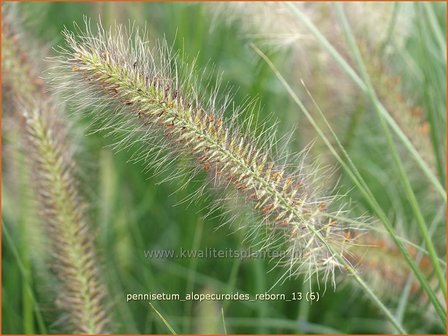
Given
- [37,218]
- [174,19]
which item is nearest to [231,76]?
[174,19]

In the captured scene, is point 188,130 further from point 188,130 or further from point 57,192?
point 57,192

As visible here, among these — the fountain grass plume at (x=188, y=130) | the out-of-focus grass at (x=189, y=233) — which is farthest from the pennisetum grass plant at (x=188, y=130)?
the out-of-focus grass at (x=189, y=233)

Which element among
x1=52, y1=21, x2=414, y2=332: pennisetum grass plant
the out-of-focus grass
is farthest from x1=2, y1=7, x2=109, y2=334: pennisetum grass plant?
x1=52, y1=21, x2=414, y2=332: pennisetum grass plant

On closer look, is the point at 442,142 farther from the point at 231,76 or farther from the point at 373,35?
the point at 231,76

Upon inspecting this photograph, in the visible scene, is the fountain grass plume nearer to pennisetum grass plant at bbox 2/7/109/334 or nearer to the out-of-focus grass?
pennisetum grass plant at bbox 2/7/109/334

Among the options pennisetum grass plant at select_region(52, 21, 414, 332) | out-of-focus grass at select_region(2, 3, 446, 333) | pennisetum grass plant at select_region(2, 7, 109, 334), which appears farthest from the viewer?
out-of-focus grass at select_region(2, 3, 446, 333)

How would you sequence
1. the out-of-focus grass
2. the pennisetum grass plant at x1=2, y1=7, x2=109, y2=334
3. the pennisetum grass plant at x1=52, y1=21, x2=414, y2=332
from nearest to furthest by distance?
the pennisetum grass plant at x1=52, y1=21, x2=414, y2=332 → the pennisetum grass plant at x1=2, y1=7, x2=109, y2=334 → the out-of-focus grass
